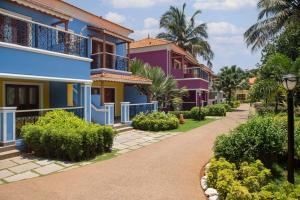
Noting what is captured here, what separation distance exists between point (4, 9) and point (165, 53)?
716 inches

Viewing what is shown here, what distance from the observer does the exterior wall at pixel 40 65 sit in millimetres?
A: 11241

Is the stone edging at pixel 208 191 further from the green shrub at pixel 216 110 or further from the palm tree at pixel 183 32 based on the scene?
the palm tree at pixel 183 32

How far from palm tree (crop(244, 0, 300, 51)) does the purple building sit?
6.61 meters

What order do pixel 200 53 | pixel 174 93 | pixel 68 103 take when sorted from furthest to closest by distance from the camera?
pixel 200 53
pixel 174 93
pixel 68 103

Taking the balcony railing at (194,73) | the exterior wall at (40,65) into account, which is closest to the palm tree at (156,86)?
the exterior wall at (40,65)

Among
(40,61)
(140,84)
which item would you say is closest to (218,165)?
(40,61)

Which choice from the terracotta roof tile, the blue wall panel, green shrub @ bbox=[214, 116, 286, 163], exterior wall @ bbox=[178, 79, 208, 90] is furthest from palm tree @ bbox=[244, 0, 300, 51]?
the blue wall panel

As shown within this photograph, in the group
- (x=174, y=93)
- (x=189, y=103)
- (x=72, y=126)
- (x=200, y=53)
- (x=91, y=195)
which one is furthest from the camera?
(x=200, y=53)

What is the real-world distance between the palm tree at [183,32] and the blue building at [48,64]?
22907 millimetres

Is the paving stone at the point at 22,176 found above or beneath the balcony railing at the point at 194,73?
beneath

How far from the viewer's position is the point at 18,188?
7.67 m

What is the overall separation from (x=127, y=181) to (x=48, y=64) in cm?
689

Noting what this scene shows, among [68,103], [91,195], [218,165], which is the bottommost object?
[91,195]

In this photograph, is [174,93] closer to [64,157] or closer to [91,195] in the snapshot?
[64,157]
